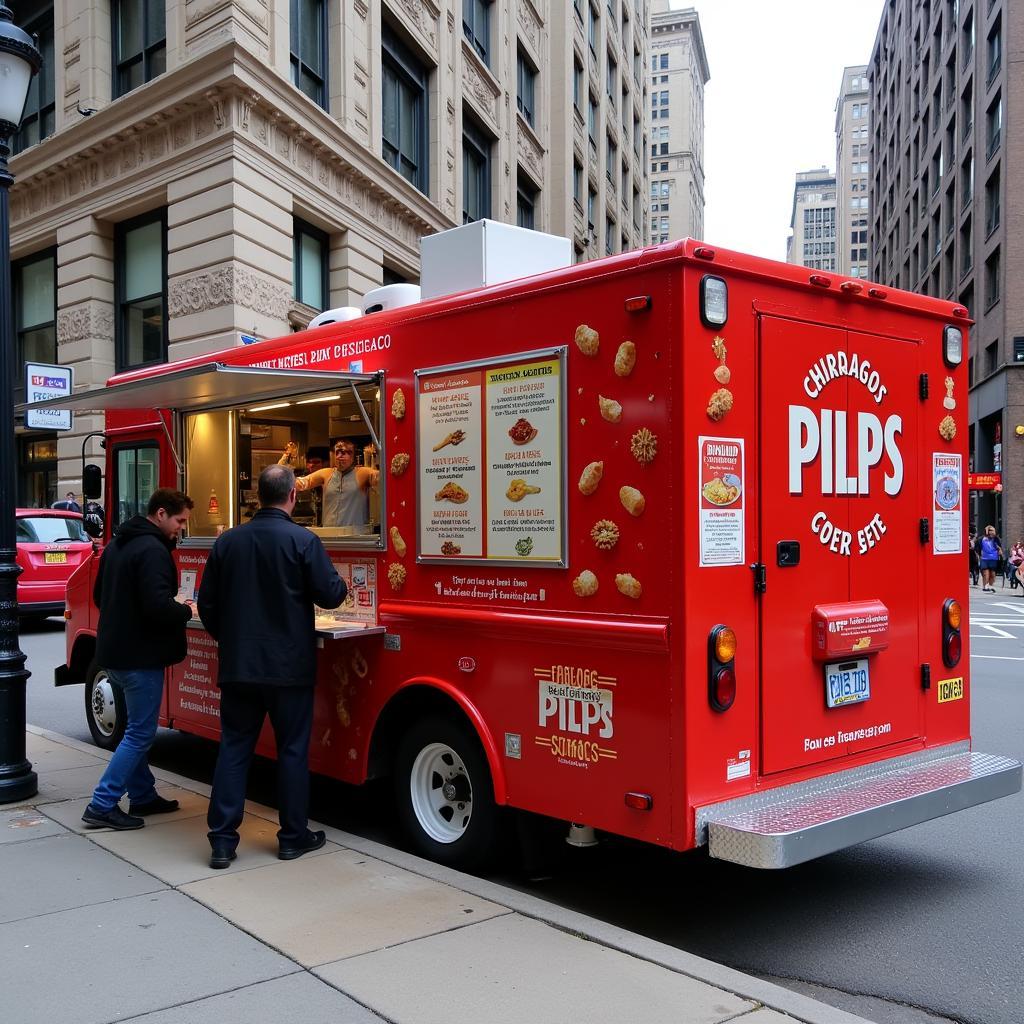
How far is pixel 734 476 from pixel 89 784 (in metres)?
4.88

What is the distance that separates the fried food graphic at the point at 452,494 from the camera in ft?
16.6

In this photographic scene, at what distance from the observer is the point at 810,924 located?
15.0ft

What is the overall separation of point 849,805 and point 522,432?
223 centimetres

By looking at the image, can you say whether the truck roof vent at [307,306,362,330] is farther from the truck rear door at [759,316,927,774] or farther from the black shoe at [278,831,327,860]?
the black shoe at [278,831,327,860]

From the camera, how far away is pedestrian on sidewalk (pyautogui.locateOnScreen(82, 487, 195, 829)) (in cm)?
556

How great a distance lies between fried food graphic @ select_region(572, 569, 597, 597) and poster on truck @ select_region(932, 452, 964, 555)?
6.83 ft

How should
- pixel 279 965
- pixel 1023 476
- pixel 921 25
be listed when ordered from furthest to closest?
1. pixel 921 25
2. pixel 1023 476
3. pixel 279 965

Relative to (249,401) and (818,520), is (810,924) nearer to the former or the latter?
(818,520)

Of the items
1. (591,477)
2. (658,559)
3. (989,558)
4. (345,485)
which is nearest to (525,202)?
(989,558)

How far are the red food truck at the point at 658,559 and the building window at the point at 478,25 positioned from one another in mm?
22829

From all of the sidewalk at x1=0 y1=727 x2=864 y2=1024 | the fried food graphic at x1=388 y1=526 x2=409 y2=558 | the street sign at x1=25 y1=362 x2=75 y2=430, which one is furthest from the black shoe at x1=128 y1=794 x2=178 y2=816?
the street sign at x1=25 y1=362 x2=75 y2=430

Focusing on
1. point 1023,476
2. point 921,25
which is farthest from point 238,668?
point 921,25

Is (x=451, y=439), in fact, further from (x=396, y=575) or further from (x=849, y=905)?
(x=849, y=905)

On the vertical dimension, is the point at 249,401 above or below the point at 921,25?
below
